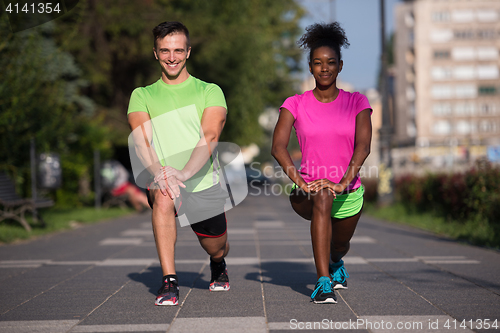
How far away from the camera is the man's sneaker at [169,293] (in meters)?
4.19

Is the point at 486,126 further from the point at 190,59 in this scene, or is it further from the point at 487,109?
the point at 190,59

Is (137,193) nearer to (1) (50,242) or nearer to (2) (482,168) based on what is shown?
(1) (50,242)

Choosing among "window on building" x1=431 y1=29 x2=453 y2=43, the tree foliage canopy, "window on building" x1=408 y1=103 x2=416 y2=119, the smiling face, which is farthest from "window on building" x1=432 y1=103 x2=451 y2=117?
the smiling face

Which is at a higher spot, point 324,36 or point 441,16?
point 441,16

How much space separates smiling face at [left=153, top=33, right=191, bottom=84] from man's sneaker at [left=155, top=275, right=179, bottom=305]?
1.51m

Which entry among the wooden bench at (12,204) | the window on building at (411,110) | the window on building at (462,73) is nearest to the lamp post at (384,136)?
the wooden bench at (12,204)

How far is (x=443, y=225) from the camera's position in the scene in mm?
10609

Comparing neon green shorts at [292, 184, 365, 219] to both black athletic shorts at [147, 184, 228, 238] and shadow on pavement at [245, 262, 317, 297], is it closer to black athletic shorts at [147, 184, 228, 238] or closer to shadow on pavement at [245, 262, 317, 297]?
shadow on pavement at [245, 262, 317, 297]

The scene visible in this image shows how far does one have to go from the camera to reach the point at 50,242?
372 inches

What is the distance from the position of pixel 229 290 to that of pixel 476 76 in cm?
7570

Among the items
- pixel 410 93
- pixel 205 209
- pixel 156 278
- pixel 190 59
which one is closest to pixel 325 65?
pixel 205 209

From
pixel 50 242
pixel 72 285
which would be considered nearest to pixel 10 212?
pixel 50 242

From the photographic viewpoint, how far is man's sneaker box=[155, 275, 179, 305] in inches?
165

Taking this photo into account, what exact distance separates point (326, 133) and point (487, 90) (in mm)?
75740
